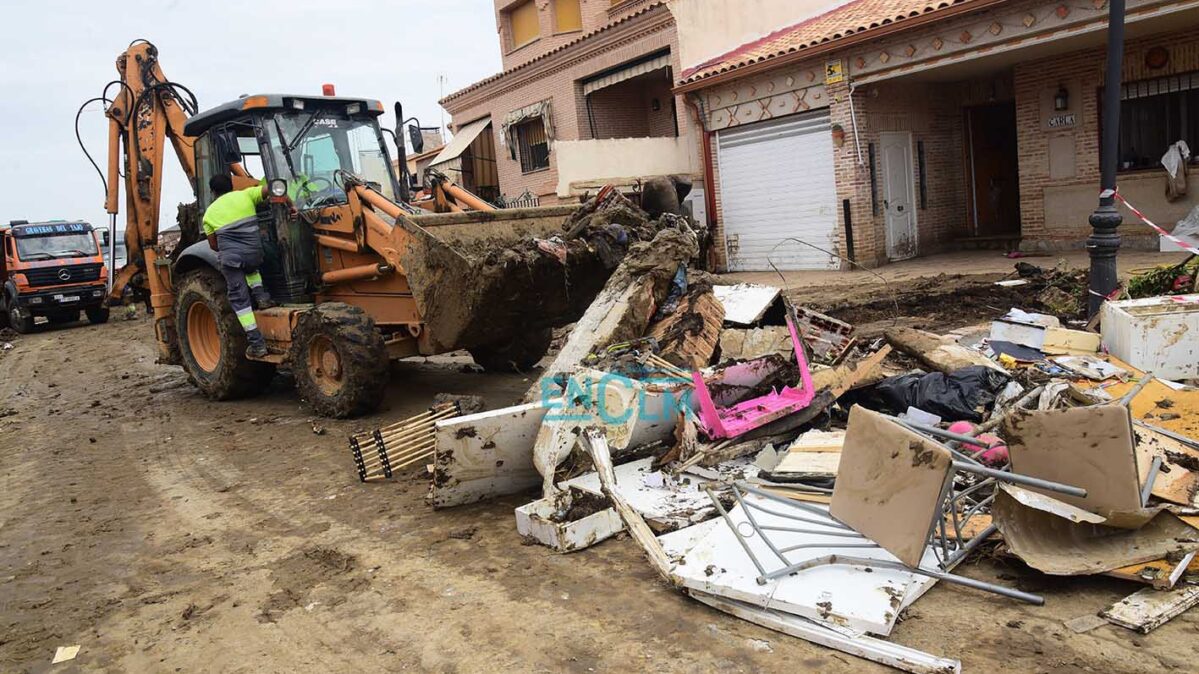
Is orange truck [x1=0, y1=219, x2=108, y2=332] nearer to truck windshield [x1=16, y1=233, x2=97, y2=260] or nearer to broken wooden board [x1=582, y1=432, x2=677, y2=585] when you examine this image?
truck windshield [x1=16, y1=233, x2=97, y2=260]

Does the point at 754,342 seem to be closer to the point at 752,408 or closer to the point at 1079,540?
the point at 752,408

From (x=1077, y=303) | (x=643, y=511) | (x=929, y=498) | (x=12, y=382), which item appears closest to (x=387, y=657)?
(x=643, y=511)

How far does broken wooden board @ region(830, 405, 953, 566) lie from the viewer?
10.5 ft

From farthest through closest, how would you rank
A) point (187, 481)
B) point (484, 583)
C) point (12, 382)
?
point (12, 382) → point (187, 481) → point (484, 583)

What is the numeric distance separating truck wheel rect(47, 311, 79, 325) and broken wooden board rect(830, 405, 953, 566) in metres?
20.9

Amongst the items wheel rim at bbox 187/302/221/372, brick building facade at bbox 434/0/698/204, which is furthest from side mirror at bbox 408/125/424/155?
brick building facade at bbox 434/0/698/204

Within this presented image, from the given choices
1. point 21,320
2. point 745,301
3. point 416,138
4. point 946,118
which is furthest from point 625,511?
point 21,320

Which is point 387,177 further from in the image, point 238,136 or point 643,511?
point 643,511

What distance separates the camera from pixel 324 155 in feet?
26.0

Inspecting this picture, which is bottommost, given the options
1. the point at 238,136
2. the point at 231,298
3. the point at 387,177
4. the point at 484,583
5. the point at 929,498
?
the point at 484,583

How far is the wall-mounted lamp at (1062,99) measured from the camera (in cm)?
1257

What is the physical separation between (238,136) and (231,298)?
4.97 ft

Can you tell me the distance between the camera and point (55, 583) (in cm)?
439

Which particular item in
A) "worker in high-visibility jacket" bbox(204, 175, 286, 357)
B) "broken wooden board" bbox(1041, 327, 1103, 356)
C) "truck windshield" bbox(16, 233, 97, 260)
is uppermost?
"truck windshield" bbox(16, 233, 97, 260)
